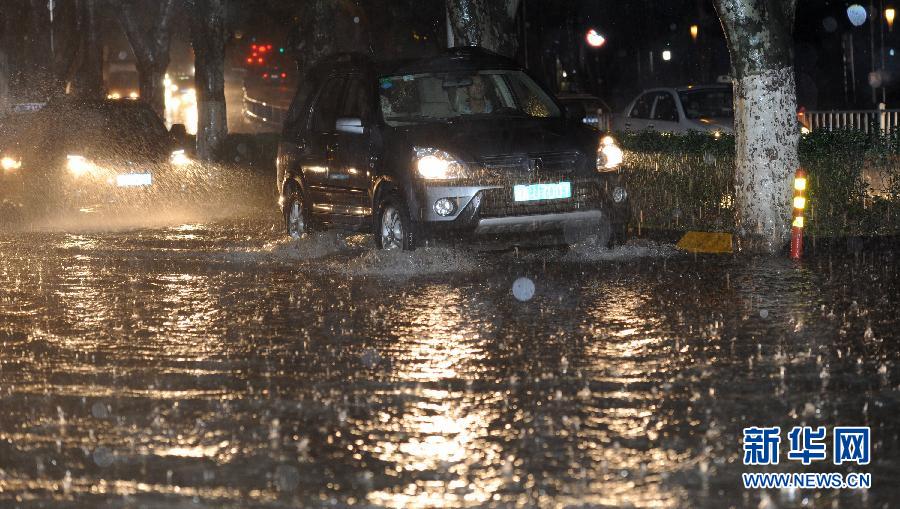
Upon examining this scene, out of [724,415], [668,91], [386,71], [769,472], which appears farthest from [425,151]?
[668,91]

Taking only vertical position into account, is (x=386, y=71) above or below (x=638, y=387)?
above

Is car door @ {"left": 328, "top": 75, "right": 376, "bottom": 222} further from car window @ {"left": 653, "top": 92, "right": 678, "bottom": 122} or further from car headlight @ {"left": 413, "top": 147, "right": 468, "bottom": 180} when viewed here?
car window @ {"left": 653, "top": 92, "right": 678, "bottom": 122}

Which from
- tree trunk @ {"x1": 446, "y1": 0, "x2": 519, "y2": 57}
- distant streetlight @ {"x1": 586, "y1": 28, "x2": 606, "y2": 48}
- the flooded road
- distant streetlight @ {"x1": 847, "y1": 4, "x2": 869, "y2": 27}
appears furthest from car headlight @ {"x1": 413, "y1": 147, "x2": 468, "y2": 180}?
distant streetlight @ {"x1": 586, "y1": 28, "x2": 606, "y2": 48}

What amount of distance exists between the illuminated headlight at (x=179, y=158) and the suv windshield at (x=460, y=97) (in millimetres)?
8125

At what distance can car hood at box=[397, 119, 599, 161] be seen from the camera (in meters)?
13.2

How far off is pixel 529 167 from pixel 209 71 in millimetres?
21599

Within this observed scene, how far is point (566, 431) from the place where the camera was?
6.85 m

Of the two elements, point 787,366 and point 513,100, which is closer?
point 787,366

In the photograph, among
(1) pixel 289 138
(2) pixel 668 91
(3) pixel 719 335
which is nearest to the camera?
(3) pixel 719 335

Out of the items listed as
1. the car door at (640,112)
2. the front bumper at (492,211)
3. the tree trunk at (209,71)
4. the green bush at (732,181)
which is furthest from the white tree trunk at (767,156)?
the tree trunk at (209,71)

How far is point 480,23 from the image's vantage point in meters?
20.6

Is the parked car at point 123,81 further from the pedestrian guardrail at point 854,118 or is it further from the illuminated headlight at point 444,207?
the illuminated headlight at point 444,207

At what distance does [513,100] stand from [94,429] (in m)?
8.37

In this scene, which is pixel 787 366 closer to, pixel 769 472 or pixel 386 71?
pixel 769 472
